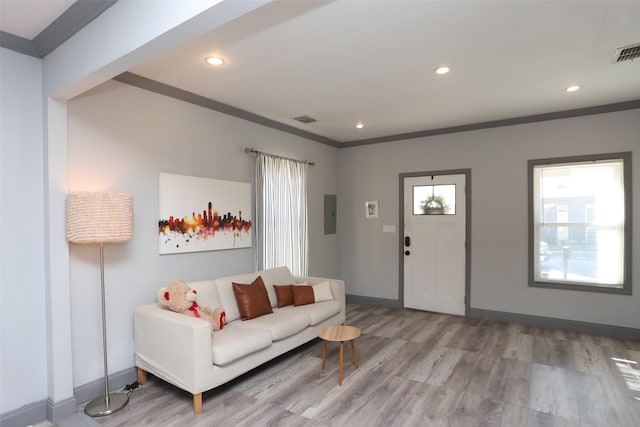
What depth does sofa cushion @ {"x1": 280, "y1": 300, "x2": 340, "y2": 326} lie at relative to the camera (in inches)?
144

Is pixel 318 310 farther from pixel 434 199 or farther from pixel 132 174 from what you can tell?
pixel 434 199

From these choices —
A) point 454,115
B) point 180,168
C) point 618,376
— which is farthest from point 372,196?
point 618,376

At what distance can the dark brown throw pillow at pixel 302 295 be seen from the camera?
3.91 meters

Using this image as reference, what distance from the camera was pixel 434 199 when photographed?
5277mm

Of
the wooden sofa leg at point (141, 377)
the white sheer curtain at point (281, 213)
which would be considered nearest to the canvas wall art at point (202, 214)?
the white sheer curtain at point (281, 213)

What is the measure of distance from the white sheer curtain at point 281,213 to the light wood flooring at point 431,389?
1.21 meters

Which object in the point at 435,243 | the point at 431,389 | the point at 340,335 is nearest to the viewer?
the point at 431,389

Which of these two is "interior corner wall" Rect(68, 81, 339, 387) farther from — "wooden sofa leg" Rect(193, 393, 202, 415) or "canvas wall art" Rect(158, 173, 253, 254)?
"wooden sofa leg" Rect(193, 393, 202, 415)

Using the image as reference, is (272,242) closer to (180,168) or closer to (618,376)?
(180,168)

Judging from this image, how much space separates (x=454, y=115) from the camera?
447 cm

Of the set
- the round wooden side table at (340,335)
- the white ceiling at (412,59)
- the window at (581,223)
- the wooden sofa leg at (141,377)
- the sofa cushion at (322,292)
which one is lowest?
the wooden sofa leg at (141,377)

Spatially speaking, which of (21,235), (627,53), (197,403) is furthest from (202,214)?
(627,53)

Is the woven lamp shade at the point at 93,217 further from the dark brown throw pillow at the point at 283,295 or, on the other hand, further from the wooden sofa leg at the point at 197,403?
the dark brown throw pillow at the point at 283,295

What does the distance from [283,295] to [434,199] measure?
9.00 ft
